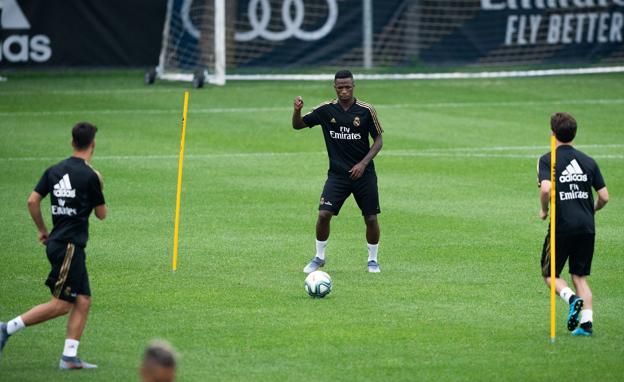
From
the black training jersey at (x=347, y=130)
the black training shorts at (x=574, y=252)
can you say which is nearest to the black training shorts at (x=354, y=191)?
the black training jersey at (x=347, y=130)

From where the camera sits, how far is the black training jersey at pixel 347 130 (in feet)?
47.6

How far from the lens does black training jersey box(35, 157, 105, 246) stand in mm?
10273

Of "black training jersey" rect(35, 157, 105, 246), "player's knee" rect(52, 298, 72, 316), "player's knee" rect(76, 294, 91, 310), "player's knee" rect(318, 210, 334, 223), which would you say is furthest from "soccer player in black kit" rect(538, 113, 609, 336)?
"player's knee" rect(52, 298, 72, 316)

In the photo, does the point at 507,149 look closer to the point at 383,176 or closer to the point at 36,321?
the point at 383,176

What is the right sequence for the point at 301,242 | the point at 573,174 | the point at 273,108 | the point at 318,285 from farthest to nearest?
the point at 273,108 → the point at 301,242 → the point at 318,285 → the point at 573,174

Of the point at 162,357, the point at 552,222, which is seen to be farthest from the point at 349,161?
the point at 162,357

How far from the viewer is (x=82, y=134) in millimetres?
10234

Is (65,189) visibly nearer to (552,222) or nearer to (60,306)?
(60,306)

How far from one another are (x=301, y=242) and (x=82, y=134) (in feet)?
21.4

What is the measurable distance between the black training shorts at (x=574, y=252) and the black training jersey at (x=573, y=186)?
8cm

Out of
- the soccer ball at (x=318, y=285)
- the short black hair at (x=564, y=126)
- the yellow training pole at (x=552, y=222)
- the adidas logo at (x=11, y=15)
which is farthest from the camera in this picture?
the adidas logo at (x=11, y=15)

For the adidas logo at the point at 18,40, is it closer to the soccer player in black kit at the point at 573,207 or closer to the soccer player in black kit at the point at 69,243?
the soccer player in black kit at the point at 69,243

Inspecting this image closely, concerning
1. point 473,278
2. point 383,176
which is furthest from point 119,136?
point 473,278

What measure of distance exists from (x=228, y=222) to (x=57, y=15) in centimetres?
1672
